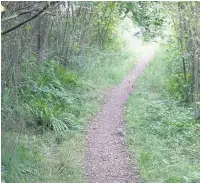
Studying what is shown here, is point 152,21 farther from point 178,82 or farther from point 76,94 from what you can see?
point 76,94

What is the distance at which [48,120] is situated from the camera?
752cm

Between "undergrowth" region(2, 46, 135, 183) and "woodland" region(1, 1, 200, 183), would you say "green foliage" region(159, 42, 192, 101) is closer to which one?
"woodland" region(1, 1, 200, 183)

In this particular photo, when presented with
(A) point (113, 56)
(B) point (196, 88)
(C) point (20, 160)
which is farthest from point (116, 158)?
(A) point (113, 56)

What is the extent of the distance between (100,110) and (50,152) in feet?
11.1

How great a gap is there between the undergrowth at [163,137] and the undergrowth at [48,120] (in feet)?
3.35

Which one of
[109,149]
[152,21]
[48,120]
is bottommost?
[109,149]

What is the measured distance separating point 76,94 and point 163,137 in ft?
10.1

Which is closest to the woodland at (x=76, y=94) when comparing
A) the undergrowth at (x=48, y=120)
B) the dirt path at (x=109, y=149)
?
the undergrowth at (x=48, y=120)

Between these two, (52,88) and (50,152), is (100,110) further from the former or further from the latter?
(50,152)

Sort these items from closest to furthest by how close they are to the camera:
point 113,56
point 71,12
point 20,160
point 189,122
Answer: point 20,160, point 189,122, point 71,12, point 113,56

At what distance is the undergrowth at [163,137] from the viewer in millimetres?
5832

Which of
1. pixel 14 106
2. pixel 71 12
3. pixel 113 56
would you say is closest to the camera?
pixel 14 106

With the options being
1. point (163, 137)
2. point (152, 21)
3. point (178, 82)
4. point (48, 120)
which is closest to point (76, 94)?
point (48, 120)

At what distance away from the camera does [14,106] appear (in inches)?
249
